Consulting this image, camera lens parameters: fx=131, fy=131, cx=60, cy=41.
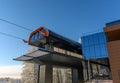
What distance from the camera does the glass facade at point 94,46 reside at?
73.7ft

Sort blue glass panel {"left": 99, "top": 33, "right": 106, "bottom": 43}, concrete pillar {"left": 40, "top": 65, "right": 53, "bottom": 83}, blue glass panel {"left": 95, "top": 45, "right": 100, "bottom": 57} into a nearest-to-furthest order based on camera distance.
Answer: concrete pillar {"left": 40, "top": 65, "right": 53, "bottom": 83}, blue glass panel {"left": 95, "top": 45, "right": 100, "bottom": 57}, blue glass panel {"left": 99, "top": 33, "right": 106, "bottom": 43}

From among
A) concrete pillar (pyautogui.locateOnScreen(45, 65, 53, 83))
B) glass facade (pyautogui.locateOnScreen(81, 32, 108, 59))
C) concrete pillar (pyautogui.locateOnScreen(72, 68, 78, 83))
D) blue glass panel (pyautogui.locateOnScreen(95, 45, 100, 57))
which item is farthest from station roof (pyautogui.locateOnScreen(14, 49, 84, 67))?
blue glass panel (pyautogui.locateOnScreen(95, 45, 100, 57))

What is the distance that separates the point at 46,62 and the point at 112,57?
32.2ft

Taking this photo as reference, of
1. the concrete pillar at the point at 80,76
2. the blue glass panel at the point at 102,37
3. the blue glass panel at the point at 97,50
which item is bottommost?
the concrete pillar at the point at 80,76

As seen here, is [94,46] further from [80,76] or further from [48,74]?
[48,74]

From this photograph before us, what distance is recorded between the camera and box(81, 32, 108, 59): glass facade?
22.5 metres

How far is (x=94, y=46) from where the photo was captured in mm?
23484

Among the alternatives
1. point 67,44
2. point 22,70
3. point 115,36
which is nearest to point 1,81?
point 22,70

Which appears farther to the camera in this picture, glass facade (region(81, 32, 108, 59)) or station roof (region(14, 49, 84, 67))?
glass facade (region(81, 32, 108, 59))

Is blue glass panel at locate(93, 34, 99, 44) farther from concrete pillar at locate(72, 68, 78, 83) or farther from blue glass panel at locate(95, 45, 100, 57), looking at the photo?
concrete pillar at locate(72, 68, 78, 83)

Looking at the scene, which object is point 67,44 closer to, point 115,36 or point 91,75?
point 91,75

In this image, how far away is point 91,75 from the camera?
81.8 ft

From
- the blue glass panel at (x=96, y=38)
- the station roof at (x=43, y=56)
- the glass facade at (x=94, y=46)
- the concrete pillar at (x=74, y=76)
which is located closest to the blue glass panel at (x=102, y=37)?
the glass facade at (x=94, y=46)

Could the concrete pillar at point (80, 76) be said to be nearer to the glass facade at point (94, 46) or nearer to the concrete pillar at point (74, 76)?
the concrete pillar at point (74, 76)
